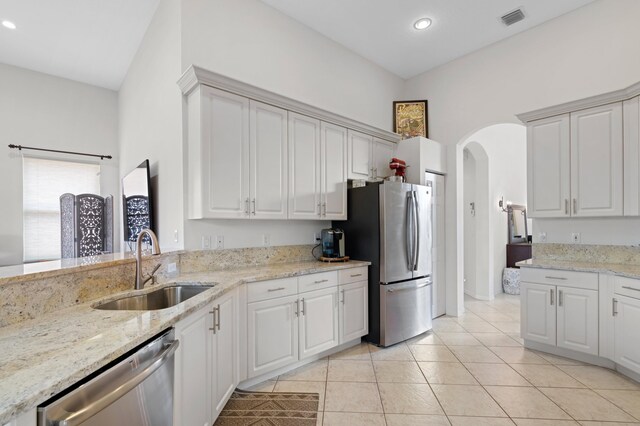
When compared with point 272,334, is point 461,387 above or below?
below

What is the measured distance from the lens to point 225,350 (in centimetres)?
218

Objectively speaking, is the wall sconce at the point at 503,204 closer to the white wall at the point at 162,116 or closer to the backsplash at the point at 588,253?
the backsplash at the point at 588,253

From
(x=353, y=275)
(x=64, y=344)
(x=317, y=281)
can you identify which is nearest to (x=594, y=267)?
(x=353, y=275)

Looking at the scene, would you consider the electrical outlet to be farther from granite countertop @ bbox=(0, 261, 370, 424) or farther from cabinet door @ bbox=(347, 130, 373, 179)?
cabinet door @ bbox=(347, 130, 373, 179)

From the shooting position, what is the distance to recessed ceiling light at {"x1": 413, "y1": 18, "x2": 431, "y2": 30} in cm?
380

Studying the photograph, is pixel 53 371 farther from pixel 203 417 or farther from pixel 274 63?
pixel 274 63

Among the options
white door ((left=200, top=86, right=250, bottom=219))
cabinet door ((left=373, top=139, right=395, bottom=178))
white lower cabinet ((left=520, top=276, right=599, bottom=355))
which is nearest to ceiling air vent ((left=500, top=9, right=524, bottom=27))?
cabinet door ((left=373, top=139, right=395, bottom=178))

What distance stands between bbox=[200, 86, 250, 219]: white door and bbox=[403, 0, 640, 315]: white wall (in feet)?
10.2

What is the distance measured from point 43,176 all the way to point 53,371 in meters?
5.36

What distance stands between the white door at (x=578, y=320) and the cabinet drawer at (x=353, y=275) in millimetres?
1901

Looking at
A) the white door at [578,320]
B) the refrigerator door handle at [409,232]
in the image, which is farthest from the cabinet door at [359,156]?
the white door at [578,320]

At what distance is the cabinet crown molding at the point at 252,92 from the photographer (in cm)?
263

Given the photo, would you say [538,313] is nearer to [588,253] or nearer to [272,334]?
[588,253]

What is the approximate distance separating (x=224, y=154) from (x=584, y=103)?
3.62m
